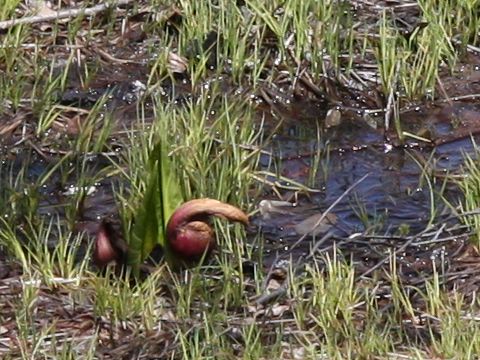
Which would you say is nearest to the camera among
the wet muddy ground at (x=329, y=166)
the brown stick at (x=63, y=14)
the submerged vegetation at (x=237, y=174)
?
the submerged vegetation at (x=237, y=174)

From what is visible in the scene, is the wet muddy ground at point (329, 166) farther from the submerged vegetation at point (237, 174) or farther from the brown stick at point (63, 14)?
the brown stick at point (63, 14)

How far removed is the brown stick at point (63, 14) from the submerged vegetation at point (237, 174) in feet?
0.03

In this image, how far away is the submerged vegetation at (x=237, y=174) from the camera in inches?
132

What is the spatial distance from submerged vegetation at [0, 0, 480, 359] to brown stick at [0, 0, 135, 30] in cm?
1

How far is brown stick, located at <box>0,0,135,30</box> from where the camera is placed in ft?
16.7

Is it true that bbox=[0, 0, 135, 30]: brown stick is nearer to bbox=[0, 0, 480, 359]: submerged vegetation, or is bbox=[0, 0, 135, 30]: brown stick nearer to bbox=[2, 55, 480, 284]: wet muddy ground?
bbox=[0, 0, 480, 359]: submerged vegetation

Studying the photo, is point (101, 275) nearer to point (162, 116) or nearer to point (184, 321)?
point (184, 321)

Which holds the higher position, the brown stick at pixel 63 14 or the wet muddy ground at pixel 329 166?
the brown stick at pixel 63 14

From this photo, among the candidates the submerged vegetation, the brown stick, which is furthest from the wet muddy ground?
the brown stick

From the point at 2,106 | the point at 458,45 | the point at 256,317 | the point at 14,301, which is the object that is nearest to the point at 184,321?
the point at 256,317

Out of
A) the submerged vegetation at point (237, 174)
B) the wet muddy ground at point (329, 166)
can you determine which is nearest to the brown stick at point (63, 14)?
the submerged vegetation at point (237, 174)

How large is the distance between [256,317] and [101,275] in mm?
449

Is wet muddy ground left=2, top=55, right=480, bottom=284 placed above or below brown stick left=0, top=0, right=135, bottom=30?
below

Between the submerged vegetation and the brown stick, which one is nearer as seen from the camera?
the submerged vegetation
